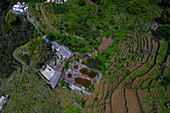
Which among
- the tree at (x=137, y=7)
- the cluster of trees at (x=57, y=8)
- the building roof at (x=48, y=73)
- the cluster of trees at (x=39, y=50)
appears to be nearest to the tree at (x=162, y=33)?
the tree at (x=137, y=7)

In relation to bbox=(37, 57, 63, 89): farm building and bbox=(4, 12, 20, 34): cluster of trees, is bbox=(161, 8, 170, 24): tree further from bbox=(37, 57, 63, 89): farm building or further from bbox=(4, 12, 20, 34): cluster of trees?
bbox=(4, 12, 20, 34): cluster of trees

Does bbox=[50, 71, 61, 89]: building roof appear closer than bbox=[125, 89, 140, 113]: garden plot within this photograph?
No

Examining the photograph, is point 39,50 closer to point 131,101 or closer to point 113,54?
point 113,54

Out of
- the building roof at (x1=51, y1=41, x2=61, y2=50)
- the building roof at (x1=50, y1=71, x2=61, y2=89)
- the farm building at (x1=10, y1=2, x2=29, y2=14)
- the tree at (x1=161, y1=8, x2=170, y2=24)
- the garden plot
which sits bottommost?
the garden plot

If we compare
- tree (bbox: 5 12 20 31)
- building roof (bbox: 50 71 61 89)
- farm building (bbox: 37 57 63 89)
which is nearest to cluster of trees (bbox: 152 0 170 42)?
farm building (bbox: 37 57 63 89)

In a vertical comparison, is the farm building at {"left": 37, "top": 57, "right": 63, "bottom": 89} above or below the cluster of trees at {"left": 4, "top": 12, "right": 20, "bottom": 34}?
below

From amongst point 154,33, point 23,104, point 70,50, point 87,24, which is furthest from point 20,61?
point 154,33

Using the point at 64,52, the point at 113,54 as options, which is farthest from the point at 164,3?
the point at 64,52

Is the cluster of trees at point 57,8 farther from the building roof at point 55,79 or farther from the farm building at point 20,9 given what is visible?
the building roof at point 55,79
